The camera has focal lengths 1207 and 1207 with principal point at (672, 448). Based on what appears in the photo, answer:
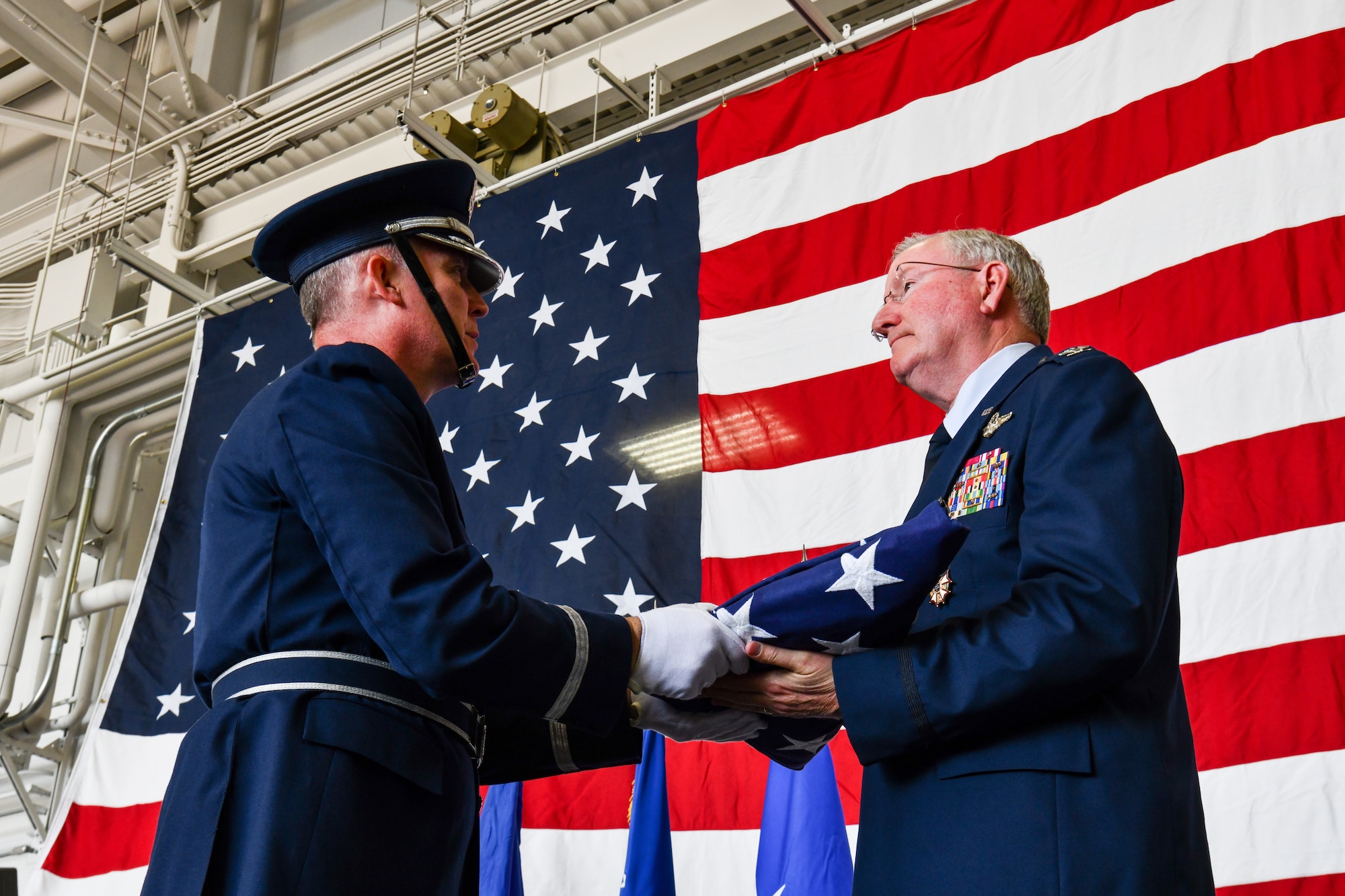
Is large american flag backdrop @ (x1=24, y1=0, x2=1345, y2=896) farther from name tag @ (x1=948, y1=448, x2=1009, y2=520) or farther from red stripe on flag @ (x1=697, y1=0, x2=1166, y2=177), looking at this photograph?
name tag @ (x1=948, y1=448, x2=1009, y2=520)

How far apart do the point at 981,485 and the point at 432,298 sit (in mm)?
749

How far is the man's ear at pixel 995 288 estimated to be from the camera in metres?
1.85

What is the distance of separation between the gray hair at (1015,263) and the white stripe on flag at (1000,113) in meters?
1.52

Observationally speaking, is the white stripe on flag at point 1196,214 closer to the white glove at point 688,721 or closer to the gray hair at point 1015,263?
the gray hair at point 1015,263

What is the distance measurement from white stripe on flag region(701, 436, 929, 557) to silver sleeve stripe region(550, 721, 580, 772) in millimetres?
1784

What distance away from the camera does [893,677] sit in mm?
1303

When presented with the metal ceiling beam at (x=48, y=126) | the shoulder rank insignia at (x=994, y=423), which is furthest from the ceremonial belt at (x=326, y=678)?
the metal ceiling beam at (x=48, y=126)

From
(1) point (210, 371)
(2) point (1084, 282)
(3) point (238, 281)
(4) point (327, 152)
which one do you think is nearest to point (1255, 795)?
(2) point (1084, 282)

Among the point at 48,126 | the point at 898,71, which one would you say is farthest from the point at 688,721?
the point at 48,126

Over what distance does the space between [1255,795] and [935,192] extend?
196cm

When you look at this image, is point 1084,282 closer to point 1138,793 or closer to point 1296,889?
point 1296,889

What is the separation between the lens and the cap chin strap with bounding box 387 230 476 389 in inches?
Answer: 63.2

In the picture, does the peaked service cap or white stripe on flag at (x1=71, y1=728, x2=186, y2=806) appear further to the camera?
white stripe on flag at (x1=71, y1=728, x2=186, y2=806)

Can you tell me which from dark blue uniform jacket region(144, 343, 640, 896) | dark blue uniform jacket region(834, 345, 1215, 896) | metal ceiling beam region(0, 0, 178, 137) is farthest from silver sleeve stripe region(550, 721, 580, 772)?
metal ceiling beam region(0, 0, 178, 137)
